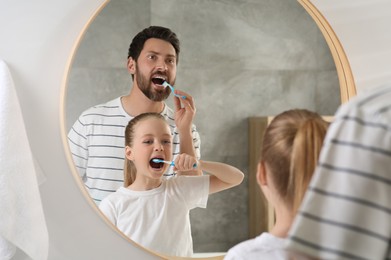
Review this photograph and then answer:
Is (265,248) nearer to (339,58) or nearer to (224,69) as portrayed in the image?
(224,69)

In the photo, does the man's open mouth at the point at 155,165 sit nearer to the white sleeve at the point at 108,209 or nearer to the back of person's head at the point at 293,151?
the white sleeve at the point at 108,209

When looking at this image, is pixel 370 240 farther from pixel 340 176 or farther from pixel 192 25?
pixel 192 25

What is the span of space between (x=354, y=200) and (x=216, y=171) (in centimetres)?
86

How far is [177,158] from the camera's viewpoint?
4.49 ft

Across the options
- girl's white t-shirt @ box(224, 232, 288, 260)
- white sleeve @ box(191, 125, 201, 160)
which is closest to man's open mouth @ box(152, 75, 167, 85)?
white sleeve @ box(191, 125, 201, 160)

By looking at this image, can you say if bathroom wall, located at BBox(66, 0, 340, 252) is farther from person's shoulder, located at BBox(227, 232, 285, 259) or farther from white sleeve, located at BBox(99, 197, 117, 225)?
person's shoulder, located at BBox(227, 232, 285, 259)

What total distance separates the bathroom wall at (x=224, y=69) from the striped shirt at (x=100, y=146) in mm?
26

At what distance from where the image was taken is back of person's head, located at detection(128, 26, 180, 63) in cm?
133

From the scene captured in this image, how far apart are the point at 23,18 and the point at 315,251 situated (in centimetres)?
93

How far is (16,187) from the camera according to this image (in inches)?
48.1

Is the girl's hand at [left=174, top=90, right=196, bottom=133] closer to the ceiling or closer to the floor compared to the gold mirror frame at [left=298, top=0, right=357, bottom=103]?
closer to the floor

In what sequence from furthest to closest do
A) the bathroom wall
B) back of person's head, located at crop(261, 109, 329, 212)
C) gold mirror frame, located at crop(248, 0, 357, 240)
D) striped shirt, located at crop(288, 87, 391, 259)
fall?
Result: 1. gold mirror frame, located at crop(248, 0, 357, 240)
2. the bathroom wall
3. back of person's head, located at crop(261, 109, 329, 212)
4. striped shirt, located at crop(288, 87, 391, 259)

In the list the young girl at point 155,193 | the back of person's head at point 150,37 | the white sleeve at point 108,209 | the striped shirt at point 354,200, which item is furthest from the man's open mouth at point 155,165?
the striped shirt at point 354,200

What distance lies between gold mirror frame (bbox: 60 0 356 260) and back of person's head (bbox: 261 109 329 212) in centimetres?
46
